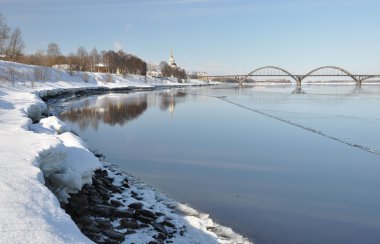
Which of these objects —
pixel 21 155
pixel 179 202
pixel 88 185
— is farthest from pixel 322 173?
pixel 21 155

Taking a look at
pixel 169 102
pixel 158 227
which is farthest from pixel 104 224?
pixel 169 102

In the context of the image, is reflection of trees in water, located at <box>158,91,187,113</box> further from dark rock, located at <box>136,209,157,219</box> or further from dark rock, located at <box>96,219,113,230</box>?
dark rock, located at <box>96,219,113,230</box>

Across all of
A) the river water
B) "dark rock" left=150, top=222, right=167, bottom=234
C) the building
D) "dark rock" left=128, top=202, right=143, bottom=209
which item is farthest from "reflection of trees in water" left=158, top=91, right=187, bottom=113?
the building

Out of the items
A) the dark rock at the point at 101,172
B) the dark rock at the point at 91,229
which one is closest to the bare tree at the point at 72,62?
the dark rock at the point at 101,172

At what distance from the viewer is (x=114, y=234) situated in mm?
7133

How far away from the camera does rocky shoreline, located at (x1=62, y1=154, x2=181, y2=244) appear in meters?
7.16

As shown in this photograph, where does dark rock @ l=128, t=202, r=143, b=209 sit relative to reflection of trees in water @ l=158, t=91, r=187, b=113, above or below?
below

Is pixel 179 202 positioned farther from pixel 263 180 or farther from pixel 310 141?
pixel 310 141

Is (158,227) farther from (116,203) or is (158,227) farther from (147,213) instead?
(116,203)

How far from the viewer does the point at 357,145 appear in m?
17.2

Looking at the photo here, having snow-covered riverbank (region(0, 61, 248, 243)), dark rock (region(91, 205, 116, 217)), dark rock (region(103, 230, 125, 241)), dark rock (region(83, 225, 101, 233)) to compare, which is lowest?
dark rock (region(103, 230, 125, 241))

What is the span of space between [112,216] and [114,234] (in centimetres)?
106

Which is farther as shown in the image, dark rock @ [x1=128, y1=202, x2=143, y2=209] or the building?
the building

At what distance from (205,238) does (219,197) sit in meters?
2.50
